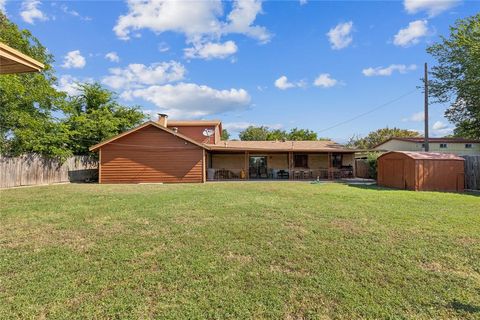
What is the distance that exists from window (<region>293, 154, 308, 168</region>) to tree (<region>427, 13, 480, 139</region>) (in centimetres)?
1252

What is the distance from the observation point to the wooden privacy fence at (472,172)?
1452 centimetres

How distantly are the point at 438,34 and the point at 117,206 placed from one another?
92.4 ft

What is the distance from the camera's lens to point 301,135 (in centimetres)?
4069

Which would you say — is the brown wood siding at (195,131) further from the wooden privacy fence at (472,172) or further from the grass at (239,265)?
the wooden privacy fence at (472,172)

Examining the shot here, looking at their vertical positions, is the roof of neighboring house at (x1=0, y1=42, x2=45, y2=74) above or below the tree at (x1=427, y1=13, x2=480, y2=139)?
below

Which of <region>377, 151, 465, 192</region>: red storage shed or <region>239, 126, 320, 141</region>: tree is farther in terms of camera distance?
<region>239, 126, 320, 141</region>: tree

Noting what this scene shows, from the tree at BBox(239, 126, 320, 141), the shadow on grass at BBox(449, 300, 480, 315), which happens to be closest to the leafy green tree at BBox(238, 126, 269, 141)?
the tree at BBox(239, 126, 320, 141)

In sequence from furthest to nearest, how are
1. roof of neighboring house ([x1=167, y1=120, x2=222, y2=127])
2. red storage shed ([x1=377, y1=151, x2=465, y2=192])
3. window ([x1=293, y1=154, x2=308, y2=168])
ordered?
roof of neighboring house ([x1=167, y1=120, x2=222, y2=127]), window ([x1=293, y1=154, x2=308, y2=168]), red storage shed ([x1=377, y1=151, x2=465, y2=192])

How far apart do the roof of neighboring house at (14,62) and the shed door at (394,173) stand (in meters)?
15.8

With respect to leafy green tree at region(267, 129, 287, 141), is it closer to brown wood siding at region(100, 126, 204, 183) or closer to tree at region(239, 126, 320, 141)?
tree at region(239, 126, 320, 141)

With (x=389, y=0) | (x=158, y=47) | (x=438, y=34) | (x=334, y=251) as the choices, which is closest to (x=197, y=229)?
(x=334, y=251)

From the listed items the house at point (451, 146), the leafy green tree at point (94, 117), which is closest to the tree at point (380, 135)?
the house at point (451, 146)

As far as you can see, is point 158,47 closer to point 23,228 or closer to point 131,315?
point 23,228

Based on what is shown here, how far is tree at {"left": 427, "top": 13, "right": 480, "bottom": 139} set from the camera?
2112 cm
